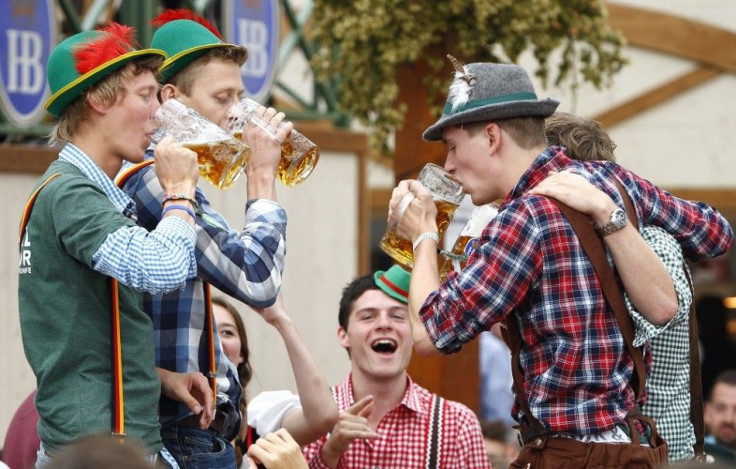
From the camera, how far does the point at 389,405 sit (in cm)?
471

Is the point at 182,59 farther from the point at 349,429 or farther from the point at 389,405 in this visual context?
the point at 389,405

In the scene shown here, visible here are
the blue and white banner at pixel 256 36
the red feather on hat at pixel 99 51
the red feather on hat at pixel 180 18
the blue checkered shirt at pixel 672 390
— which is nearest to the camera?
the red feather on hat at pixel 99 51

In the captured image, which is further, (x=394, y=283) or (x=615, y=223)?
(x=394, y=283)

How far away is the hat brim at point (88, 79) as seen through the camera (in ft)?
10.0

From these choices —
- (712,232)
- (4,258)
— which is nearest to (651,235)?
(712,232)

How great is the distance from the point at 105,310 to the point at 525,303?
995mm

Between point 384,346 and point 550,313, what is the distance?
1706 mm

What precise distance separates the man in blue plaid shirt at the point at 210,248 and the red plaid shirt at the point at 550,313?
47 centimetres

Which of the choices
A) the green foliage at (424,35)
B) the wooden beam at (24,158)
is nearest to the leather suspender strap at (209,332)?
the green foliage at (424,35)

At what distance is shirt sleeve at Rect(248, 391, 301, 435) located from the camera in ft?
14.7

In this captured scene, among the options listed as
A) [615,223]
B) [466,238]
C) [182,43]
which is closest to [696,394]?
[466,238]

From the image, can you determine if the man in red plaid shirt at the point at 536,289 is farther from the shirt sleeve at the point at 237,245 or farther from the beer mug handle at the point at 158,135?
the beer mug handle at the point at 158,135

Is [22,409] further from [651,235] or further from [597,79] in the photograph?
[597,79]

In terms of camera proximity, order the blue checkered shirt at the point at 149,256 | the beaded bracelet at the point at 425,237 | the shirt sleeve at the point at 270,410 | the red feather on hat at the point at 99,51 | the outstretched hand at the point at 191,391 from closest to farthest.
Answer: the blue checkered shirt at the point at 149,256 < the red feather on hat at the point at 99,51 < the outstretched hand at the point at 191,391 < the beaded bracelet at the point at 425,237 < the shirt sleeve at the point at 270,410
